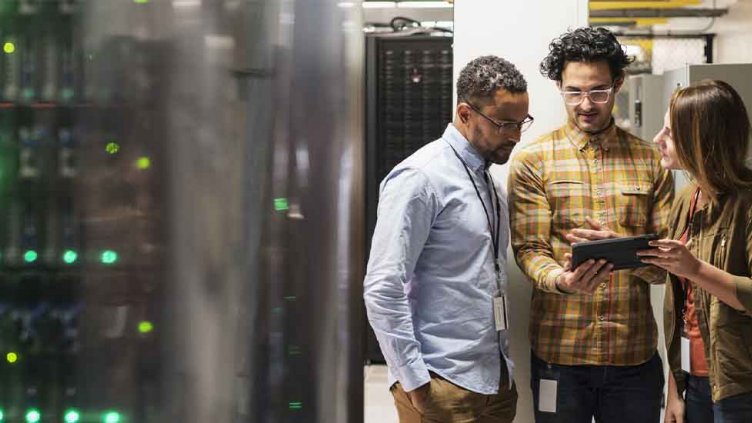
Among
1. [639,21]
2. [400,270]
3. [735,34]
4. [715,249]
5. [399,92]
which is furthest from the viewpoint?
[639,21]

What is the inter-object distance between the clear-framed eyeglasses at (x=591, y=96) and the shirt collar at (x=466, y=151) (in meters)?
0.31

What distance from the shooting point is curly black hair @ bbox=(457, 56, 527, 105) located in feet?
6.32

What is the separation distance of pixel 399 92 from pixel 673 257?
12.2ft

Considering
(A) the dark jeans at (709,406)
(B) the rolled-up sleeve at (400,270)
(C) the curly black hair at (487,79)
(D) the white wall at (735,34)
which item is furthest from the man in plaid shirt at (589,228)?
(D) the white wall at (735,34)

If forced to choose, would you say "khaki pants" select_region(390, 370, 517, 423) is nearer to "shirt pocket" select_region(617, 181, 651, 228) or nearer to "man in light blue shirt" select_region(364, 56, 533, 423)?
"man in light blue shirt" select_region(364, 56, 533, 423)

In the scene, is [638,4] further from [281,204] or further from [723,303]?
[281,204]

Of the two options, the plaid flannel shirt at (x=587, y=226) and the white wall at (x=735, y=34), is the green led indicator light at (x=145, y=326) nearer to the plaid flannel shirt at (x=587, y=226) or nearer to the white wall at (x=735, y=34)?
the plaid flannel shirt at (x=587, y=226)

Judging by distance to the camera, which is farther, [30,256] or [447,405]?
[447,405]

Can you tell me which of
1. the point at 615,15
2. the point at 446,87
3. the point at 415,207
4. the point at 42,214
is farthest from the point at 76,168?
the point at 615,15

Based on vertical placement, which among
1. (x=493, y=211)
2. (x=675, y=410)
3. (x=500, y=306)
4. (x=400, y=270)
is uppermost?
(x=493, y=211)

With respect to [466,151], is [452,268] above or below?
below

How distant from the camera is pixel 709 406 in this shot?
6.36 ft

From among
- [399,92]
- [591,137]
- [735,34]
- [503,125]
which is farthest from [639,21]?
[503,125]

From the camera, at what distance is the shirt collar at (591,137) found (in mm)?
2133
